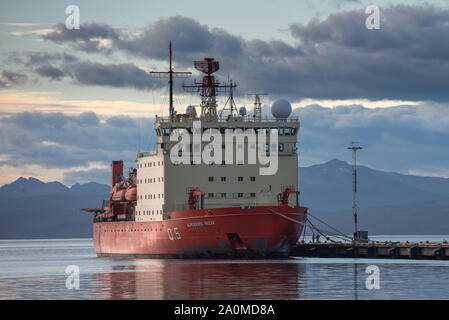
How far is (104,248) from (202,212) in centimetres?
2543

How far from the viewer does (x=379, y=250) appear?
6969 cm

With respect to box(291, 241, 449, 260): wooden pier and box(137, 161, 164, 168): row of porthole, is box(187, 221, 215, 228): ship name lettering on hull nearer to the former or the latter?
box(137, 161, 164, 168): row of porthole

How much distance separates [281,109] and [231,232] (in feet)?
45.7

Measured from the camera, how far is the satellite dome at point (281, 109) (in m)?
72.8

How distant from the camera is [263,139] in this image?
7069cm

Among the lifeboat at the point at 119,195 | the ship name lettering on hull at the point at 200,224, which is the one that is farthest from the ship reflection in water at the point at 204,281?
the lifeboat at the point at 119,195

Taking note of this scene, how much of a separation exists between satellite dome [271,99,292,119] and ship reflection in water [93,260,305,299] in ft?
46.7

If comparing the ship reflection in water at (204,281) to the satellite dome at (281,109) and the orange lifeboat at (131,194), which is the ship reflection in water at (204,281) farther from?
the orange lifeboat at (131,194)

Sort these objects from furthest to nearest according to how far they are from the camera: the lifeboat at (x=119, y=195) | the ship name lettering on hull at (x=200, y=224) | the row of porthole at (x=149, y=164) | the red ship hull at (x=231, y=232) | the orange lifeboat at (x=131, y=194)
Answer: the lifeboat at (x=119, y=195), the orange lifeboat at (x=131, y=194), the row of porthole at (x=149, y=164), the ship name lettering on hull at (x=200, y=224), the red ship hull at (x=231, y=232)

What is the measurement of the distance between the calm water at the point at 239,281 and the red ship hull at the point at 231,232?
0.91m

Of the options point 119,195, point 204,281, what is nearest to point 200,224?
point 204,281

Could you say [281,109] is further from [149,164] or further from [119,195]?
[119,195]

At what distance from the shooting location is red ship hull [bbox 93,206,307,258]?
6303cm
